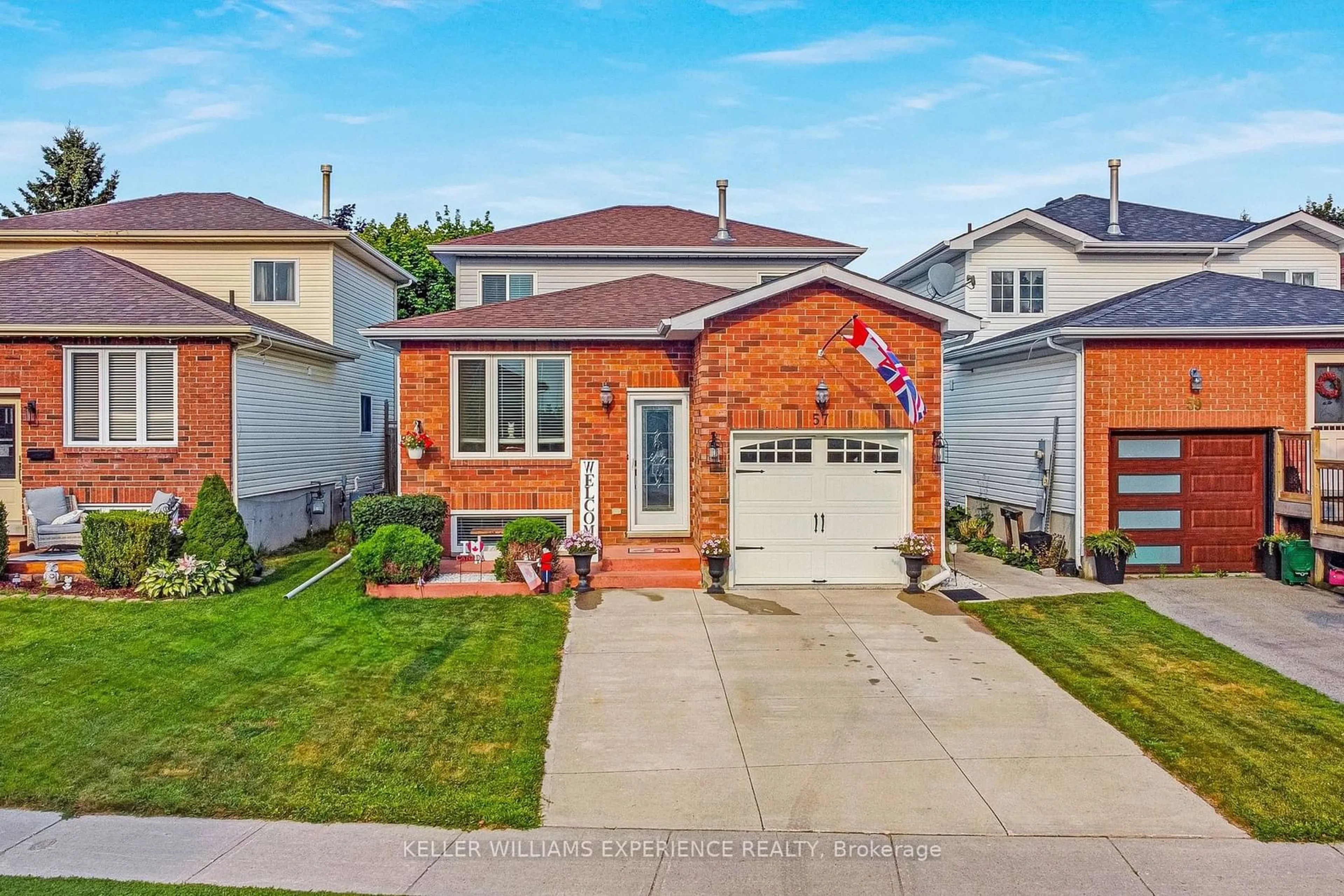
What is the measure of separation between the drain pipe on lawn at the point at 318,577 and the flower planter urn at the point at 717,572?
4631 mm

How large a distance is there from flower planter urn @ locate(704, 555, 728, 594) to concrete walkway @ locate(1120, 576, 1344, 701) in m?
5.31

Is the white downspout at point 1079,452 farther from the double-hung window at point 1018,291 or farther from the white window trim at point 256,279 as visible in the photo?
the white window trim at point 256,279

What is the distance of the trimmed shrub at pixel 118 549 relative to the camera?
1164 cm

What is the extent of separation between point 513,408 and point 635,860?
9199mm

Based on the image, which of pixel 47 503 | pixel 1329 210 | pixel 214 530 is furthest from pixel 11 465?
pixel 1329 210

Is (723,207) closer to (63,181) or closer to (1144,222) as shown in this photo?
(1144,222)

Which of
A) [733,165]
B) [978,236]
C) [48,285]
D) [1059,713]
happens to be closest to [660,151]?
[733,165]

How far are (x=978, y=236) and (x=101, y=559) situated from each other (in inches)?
672

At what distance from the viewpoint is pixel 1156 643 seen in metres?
9.60

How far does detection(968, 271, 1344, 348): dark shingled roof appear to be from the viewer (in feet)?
42.1

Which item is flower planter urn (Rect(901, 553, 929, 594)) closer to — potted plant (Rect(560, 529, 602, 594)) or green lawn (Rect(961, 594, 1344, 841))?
green lawn (Rect(961, 594, 1344, 841))

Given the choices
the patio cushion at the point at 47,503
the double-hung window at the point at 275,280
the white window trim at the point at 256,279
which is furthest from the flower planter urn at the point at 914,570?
the double-hung window at the point at 275,280

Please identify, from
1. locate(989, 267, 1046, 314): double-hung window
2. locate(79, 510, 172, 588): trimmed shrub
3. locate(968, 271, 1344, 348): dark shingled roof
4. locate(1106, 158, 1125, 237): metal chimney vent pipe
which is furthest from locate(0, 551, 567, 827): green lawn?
locate(1106, 158, 1125, 237): metal chimney vent pipe

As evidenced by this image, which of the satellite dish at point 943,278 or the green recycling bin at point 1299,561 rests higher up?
the satellite dish at point 943,278
